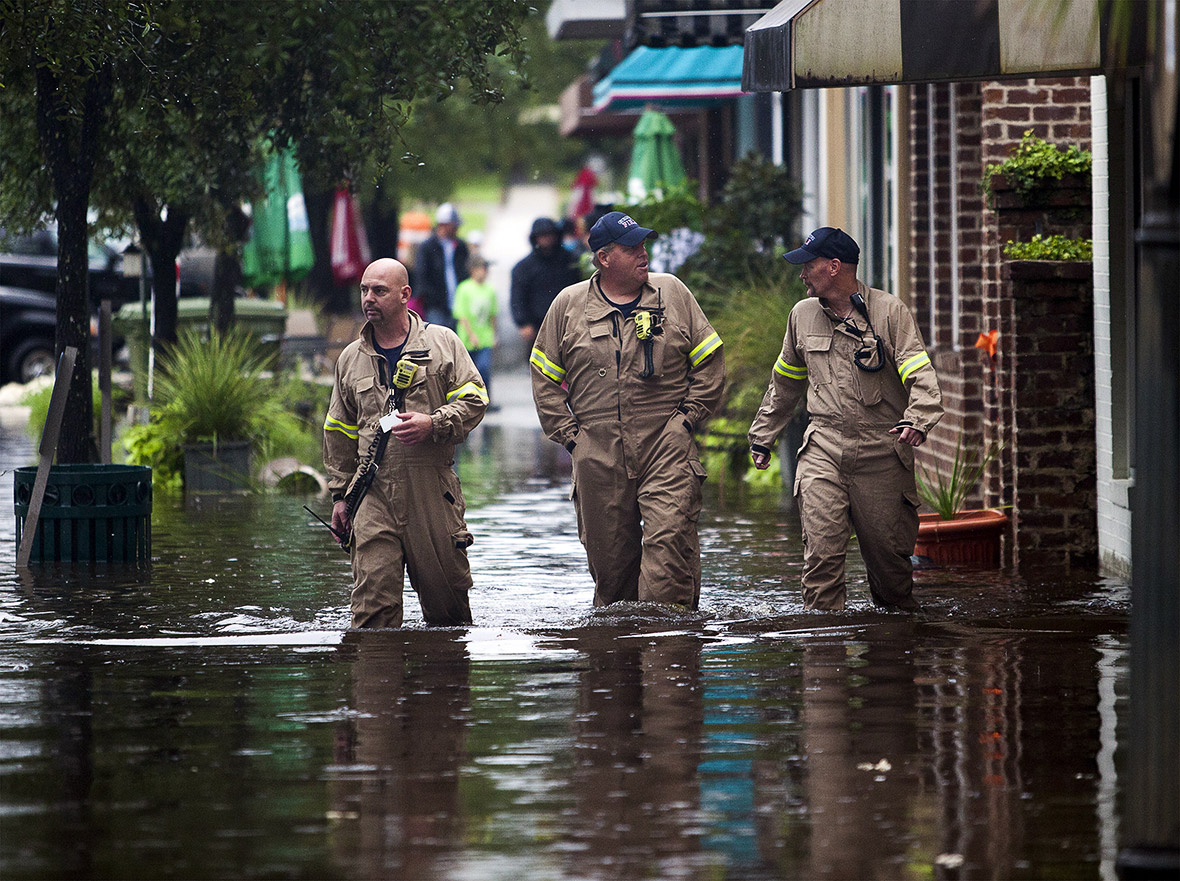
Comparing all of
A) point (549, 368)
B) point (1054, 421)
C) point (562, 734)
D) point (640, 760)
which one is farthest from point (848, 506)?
point (640, 760)

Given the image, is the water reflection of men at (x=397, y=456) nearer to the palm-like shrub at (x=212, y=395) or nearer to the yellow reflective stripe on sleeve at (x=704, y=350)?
the yellow reflective stripe on sleeve at (x=704, y=350)

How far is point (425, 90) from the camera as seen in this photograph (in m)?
12.2

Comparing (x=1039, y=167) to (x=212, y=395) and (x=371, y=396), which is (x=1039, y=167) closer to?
(x=371, y=396)

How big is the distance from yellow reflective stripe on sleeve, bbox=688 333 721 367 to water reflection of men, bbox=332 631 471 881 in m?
1.79

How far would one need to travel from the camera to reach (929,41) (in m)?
9.43

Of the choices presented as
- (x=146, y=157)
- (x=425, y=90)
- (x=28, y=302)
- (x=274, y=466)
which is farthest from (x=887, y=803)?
(x=28, y=302)

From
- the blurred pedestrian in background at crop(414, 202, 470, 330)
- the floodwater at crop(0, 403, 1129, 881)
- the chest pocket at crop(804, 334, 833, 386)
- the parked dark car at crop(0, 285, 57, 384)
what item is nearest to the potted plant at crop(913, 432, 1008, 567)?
the floodwater at crop(0, 403, 1129, 881)

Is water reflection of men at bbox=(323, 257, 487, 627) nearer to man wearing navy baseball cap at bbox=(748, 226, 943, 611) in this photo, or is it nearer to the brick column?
man wearing navy baseball cap at bbox=(748, 226, 943, 611)

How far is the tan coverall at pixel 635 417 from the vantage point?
9.46 m

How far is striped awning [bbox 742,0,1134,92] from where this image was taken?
929 cm

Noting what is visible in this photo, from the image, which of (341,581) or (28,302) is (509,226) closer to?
(28,302)

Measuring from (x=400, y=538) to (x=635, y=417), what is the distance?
127 cm

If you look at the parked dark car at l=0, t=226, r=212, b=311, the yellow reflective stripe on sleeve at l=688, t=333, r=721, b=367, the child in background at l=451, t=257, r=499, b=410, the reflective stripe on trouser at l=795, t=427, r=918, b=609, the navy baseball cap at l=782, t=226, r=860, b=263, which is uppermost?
the parked dark car at l=0, t=226, r=212, b=311

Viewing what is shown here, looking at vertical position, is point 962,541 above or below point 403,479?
below
